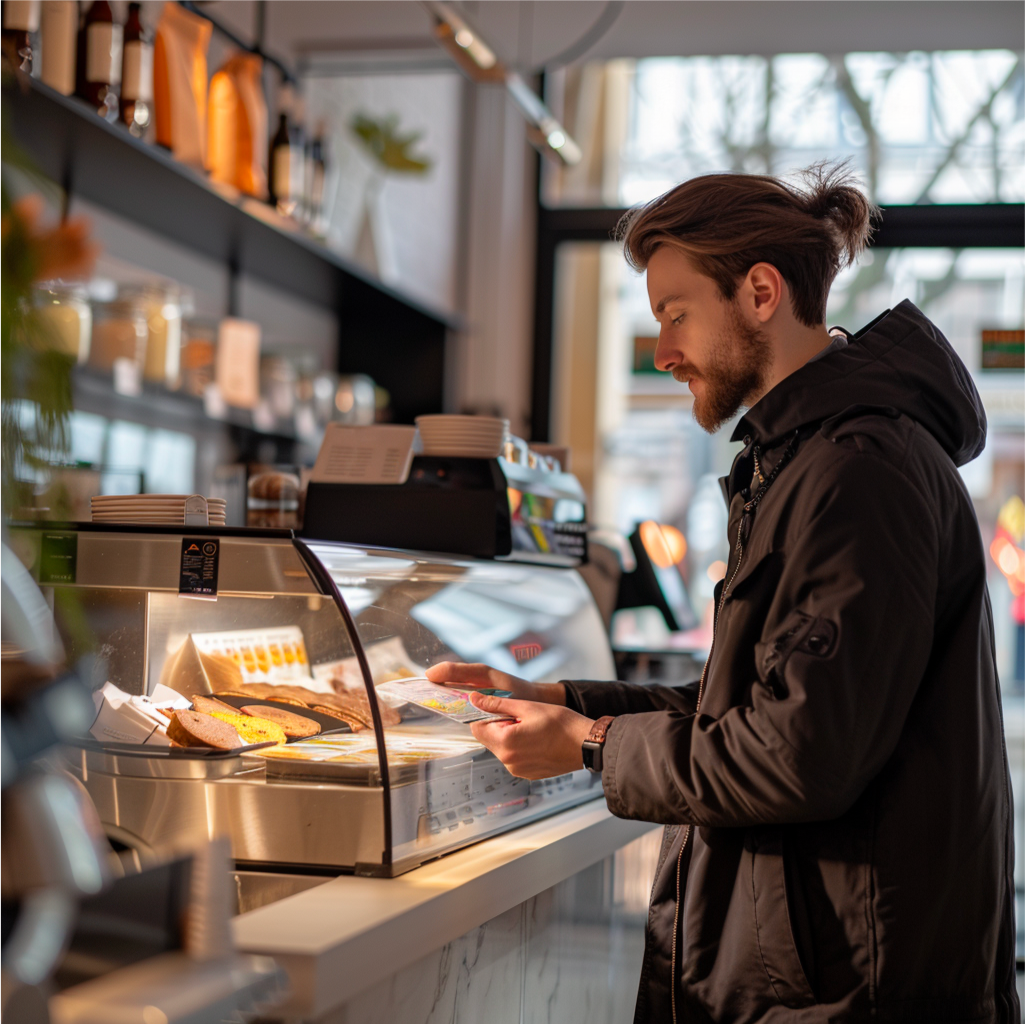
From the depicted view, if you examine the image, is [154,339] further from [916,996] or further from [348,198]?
[916,996]

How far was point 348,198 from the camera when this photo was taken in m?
4.67

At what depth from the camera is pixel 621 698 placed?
193 cm

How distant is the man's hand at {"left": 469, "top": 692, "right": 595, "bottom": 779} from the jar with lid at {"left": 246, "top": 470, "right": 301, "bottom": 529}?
2.85ft

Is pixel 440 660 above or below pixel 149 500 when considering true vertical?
below

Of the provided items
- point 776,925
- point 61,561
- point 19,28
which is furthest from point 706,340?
point 19,28

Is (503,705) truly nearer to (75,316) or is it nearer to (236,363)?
(75,316)

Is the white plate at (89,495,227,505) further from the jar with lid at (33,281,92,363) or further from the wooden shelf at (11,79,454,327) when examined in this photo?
the wooden shelf at (11,79,454,327)

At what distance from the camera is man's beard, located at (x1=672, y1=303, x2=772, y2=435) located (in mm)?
1578

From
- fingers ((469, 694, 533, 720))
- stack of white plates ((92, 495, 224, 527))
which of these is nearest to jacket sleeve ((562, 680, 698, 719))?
fingers ((469, 694, 533, 720))

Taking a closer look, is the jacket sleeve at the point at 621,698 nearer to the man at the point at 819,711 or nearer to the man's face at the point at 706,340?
the man at the point at 819,711

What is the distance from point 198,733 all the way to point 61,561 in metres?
0.35

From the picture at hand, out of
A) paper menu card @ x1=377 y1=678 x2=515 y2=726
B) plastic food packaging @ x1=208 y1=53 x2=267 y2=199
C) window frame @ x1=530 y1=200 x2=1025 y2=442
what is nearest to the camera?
paper menu card @ x1=377 y1=678 x2=515 y2=726

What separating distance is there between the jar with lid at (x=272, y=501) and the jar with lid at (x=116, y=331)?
81 centimetres

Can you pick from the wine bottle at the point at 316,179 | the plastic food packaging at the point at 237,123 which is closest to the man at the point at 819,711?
the plastic food packaging at the point at 237,123
